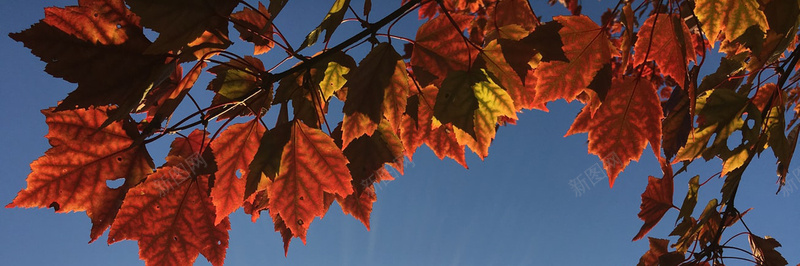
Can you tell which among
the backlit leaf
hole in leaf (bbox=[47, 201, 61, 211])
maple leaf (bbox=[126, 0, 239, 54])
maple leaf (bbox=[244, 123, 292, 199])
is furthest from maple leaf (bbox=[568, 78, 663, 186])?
hole in leaf (bbox=[47, 201, 61, 211])

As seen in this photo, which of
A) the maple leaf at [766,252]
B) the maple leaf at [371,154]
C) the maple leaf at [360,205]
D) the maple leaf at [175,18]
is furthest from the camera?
the maple leaf at [766,252]

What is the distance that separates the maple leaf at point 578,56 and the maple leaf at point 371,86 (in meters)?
0.34

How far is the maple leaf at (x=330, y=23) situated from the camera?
76 centimetres

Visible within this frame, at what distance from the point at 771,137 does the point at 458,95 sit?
102 cm

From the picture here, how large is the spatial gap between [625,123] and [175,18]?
36.7 inches

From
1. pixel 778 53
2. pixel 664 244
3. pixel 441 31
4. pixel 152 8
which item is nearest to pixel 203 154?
pixel 152 8

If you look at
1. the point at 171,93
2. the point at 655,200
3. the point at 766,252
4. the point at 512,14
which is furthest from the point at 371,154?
the point at 766,252

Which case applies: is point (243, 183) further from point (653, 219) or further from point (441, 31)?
point (653, 219)

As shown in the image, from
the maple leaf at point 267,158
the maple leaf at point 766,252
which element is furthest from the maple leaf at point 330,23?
the maple leaf at point 766,252

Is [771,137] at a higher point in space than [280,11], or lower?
lower

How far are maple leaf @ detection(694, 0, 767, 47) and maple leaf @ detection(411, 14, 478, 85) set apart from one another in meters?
0.59

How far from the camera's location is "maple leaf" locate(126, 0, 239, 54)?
71 centimetres

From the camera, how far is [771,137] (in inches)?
49.6

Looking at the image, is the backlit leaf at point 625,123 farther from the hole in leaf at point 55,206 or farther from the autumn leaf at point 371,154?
the hole in leaf at point 55,206
